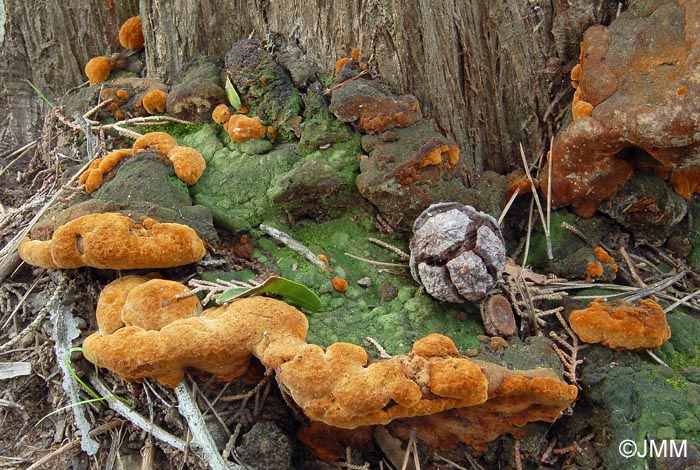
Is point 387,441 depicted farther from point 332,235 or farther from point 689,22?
point 689,22

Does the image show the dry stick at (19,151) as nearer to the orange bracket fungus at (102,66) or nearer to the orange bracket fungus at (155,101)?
the orange bracket fungus at (102,66)

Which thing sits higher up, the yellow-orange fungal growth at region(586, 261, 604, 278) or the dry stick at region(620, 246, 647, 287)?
the yellow-orange fungal growth at region(586, 261, 604, 278)

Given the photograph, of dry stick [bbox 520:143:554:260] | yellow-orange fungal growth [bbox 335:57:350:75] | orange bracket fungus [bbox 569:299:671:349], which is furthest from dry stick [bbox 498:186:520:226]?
yellow-orange fungal growth [bbox 335:57:350:75]

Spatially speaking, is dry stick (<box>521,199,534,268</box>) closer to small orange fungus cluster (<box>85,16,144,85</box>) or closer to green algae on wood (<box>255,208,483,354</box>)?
green algae on wood (<box>255,208,483,354</box>)

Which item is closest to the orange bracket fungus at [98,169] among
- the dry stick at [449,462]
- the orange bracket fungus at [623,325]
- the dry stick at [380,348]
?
the dry stick at [380,348]

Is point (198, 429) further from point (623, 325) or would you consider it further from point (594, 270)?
point (594, 270)

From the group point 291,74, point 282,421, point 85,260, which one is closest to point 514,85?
point 291,74
